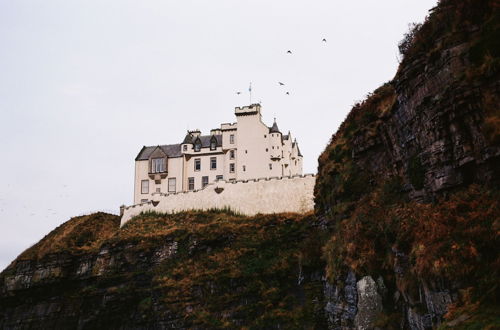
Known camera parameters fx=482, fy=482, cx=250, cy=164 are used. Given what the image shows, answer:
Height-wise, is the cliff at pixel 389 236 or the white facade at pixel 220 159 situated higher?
the white facade at pixel 220 159

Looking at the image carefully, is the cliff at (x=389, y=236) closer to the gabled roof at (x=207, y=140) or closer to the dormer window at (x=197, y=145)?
the gabled roof at (x=207, y=140)

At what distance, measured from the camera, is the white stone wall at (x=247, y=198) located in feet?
175

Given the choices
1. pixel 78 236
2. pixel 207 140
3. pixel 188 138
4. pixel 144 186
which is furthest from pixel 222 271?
pixel 188 138

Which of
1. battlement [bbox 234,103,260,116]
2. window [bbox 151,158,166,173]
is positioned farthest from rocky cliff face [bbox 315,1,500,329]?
window [bbox 151,158,166,173]

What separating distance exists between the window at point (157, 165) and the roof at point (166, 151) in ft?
4.77

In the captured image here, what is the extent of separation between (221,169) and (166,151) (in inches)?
366

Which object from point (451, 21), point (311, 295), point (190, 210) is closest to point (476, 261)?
point (451, 21)

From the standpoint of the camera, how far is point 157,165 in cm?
6762

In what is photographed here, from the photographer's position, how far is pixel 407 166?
63.4ft

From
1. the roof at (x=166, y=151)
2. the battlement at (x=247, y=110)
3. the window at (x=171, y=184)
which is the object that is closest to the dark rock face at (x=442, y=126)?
the battlement at (x=247, y=110)

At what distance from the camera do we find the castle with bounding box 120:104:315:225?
5622cm

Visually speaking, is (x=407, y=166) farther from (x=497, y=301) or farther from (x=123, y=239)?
(x=123, y=239)

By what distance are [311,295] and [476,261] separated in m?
24.2

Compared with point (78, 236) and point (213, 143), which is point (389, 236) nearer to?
point (78, 236)
